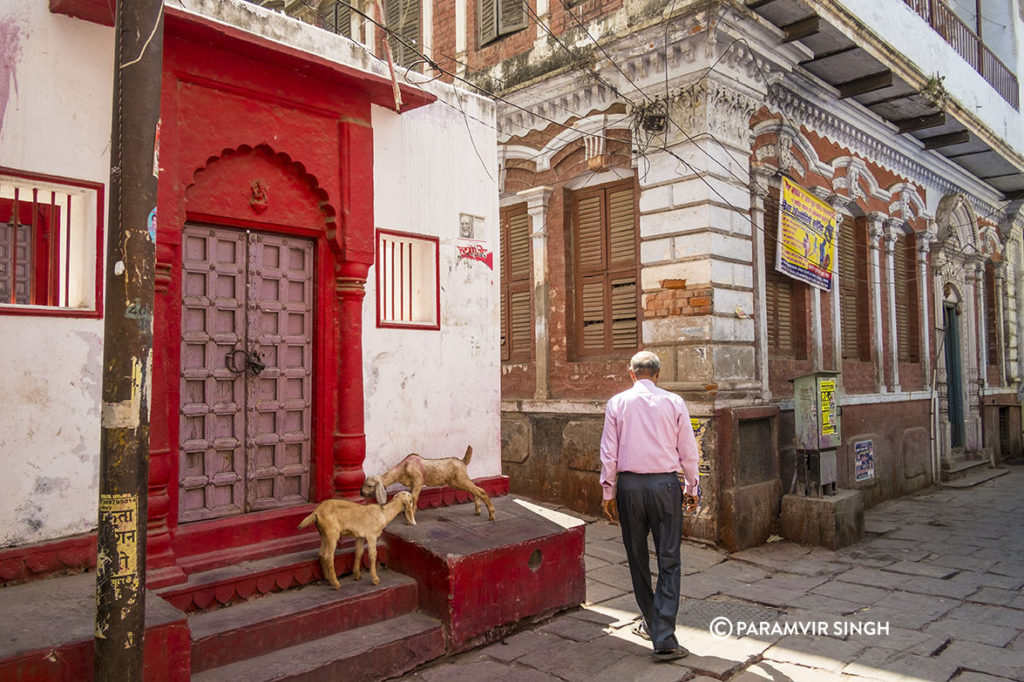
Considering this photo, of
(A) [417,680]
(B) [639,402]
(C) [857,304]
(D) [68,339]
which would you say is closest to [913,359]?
(C) [857,304]

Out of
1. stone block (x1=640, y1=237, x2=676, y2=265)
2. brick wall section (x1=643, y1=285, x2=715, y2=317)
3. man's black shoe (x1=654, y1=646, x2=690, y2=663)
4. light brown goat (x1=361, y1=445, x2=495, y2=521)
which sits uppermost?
stone block (x1=640, y1=237, x2=676, y2=265)

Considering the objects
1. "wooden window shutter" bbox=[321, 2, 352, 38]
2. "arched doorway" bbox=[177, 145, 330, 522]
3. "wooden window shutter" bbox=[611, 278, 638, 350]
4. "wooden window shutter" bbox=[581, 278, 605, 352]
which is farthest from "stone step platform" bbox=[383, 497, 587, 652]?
"wooden window shutter" bbox=[321, 2, 352, 38]

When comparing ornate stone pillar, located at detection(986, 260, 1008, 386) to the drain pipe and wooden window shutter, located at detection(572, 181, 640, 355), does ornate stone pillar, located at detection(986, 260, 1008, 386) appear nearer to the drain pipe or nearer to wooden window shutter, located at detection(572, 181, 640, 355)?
the drain pipe

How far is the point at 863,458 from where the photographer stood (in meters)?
10.5

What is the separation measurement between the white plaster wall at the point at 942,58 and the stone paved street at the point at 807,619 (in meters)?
6.47

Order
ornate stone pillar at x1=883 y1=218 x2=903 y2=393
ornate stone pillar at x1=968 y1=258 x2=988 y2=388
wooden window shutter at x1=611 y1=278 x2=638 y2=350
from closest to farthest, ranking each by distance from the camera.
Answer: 1. wooden window shutter at x1=611 y1=278 x2=638 y2=350
2. ornate stone pillar at x1=883 y1=218 x2=903 y2=393
3. ornate stone pillar at x1=968 y1=258 x2=988 y2=388

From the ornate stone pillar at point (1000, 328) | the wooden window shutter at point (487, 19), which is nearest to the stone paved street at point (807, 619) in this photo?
the wooden window shutter at point (487, 19)

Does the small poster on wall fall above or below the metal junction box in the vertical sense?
below

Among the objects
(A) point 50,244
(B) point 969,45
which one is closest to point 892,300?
(B) point 969,45

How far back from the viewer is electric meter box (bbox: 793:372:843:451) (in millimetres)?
8242

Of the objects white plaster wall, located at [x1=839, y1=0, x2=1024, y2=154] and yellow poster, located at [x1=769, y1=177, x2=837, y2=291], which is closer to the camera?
yellow poster, located at [x1=769, y1=177, x2=837, y2=291]

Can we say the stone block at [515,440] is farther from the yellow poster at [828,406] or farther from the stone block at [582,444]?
the yellow poster at [828,406]

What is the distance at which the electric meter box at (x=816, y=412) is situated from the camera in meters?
8.24

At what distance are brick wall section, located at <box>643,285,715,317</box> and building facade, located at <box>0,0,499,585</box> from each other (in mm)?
2501
